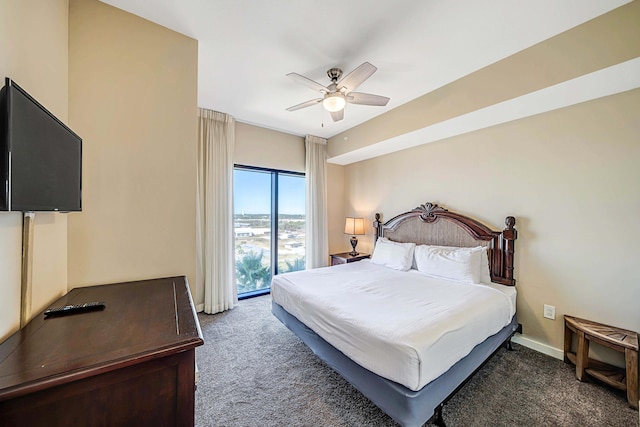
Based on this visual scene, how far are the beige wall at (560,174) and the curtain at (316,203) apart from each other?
5.25 feet

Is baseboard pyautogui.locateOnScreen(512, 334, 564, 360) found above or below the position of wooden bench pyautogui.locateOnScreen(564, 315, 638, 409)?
below

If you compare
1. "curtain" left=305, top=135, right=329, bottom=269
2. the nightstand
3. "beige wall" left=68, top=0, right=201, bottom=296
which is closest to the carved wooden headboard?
the nightstand

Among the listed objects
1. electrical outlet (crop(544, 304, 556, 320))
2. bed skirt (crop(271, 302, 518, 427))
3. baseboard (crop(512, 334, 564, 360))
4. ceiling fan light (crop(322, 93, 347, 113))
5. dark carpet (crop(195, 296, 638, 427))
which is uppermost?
ceiling fan light (crop(322, 93, 347, 113))

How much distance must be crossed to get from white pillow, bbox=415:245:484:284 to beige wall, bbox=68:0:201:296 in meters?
2.68

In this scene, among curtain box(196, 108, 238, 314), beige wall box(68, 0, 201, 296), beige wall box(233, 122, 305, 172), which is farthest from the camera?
beige wall box(233, 122, 305, 172)

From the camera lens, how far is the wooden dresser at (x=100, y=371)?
713 millimetres

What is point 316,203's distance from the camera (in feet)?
14.6

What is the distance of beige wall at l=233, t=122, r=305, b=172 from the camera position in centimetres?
381

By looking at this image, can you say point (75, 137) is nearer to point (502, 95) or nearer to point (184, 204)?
point (184, 204)

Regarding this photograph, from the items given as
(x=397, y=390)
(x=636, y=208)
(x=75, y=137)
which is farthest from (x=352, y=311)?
(x=636, y=208)

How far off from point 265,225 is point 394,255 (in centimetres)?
220

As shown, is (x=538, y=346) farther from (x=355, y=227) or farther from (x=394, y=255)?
(x=355, y=227)

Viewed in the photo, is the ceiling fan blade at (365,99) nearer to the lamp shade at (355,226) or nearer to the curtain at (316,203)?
the curtain at (316,203)

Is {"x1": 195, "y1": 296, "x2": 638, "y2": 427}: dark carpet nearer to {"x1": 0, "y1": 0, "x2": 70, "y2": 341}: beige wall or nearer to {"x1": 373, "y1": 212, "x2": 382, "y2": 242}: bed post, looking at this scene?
{"x1": 0, "y1": 0, "x2": 70, "y2": 341}: beige wall
